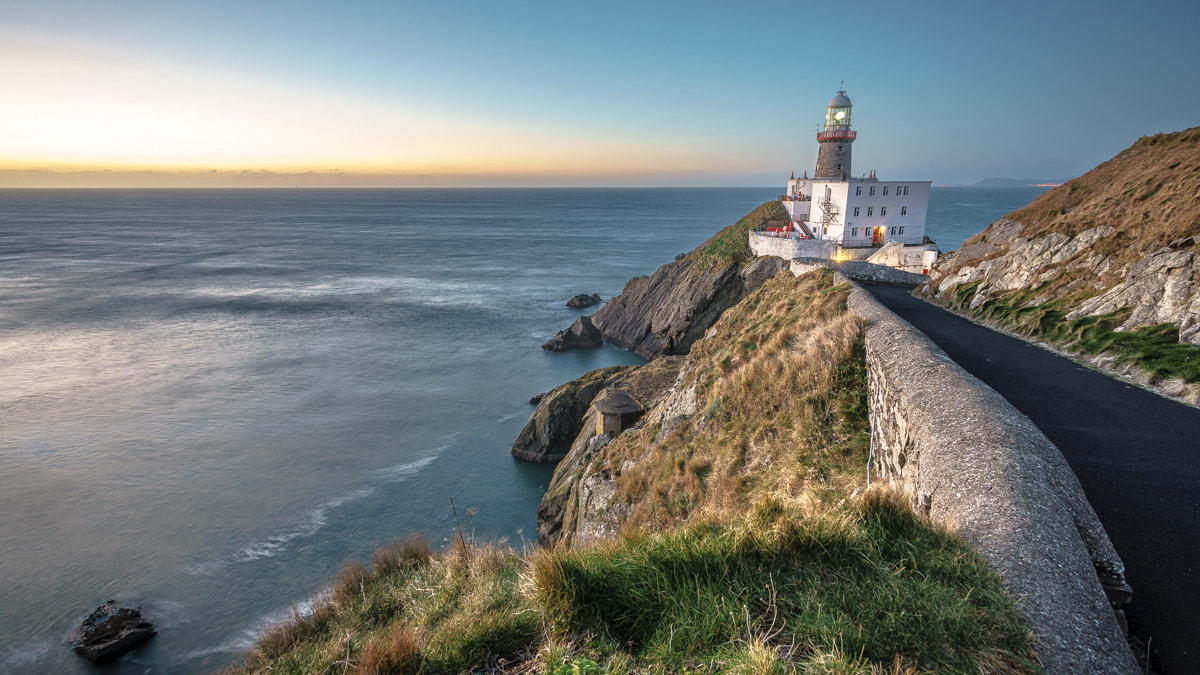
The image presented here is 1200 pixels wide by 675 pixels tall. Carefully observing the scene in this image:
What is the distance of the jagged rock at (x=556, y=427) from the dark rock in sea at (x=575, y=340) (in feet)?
45.5

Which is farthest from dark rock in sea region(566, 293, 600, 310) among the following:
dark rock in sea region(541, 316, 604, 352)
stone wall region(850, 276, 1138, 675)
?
stone wall region(850, 276, 1138, 675)

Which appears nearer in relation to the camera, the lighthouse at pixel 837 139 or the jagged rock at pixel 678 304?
the jagged rock at pixel 678 304

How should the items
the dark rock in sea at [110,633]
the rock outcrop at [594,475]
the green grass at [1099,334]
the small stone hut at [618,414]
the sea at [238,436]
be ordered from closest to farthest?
1. the green grass at [1099,334]
2. the rock outcrop at [594,475]
3. the dark rock in sea at [110,633]
4. the sea at [238,436]
5. the small stone hut at [618,414]

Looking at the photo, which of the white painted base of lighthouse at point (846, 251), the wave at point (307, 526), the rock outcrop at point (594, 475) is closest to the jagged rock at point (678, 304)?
the white painted base of lighthouse at point (846, 251)

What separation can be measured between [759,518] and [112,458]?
2905 centimetres

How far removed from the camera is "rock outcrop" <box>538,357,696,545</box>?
40.2 ft

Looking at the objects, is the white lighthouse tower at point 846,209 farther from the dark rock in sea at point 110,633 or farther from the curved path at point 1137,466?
the dark rock in sea at point 110,633

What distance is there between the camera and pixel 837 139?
4397 centimetres

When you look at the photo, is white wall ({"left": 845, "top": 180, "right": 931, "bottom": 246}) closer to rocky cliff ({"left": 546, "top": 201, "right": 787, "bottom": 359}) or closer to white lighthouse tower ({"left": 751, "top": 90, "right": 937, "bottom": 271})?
white lighthouse tower ({"left": 751, "top": 90, "right": 937, "bottom": 271})

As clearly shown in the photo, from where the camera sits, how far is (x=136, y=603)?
15.0 m

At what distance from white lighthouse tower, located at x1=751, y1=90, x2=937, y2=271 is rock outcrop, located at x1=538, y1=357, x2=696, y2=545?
20.2 metres

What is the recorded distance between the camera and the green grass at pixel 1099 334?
30.0 ft

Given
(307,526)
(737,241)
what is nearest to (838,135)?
(737,241)

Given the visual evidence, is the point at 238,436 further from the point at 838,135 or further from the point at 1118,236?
the point at 838,135
